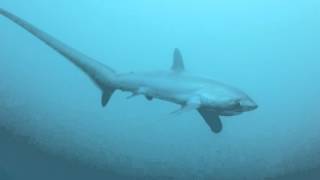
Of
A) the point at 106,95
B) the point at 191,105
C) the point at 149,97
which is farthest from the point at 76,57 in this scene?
the point at 191,105

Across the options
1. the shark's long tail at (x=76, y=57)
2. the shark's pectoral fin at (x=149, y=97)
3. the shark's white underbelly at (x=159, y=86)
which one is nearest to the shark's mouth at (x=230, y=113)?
the shark's white underbelly at (x=159, y=86)

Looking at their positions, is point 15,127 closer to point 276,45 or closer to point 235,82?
point 235,82

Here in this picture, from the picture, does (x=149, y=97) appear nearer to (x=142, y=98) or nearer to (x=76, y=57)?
(x=142, y=98)

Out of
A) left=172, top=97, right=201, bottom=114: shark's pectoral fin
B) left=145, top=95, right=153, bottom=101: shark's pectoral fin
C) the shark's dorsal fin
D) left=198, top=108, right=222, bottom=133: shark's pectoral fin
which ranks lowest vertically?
left=198, top=108, right=222, bottom=133: shark's pectoral fin

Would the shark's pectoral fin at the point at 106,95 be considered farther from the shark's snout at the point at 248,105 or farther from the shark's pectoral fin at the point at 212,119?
the shark's snout at the point at 248,105

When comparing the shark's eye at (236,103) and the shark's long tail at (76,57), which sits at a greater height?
the shark's long tail at (76,57)

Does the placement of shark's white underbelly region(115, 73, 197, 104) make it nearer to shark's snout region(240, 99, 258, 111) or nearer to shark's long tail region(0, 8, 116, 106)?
shark's long tail region(0, 8, 116, 106)

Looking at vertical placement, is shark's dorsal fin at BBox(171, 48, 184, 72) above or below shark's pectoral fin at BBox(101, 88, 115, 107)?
above

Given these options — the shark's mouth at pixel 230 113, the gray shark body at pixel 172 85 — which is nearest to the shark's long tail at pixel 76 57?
the gray shark body at pixel 172 85

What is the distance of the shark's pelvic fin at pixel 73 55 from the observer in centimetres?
176

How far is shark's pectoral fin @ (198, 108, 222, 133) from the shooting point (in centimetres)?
177

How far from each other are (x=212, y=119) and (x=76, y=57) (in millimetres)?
477

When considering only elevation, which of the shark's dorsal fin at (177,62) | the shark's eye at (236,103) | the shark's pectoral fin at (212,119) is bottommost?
the shark's pectoral fin at (212,119)

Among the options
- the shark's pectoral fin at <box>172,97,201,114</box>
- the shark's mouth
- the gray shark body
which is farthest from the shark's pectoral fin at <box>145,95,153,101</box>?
the shark's mouth
